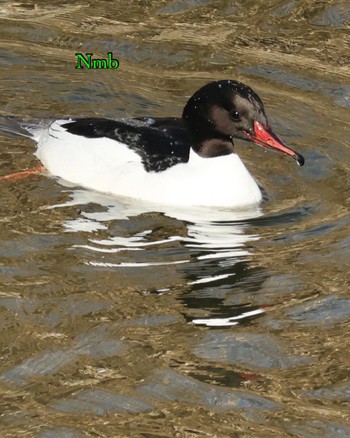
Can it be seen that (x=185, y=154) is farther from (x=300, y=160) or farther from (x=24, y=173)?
(x=24, y=173)

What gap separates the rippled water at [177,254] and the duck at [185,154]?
15cm

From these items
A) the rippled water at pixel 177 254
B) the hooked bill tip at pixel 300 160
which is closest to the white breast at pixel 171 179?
the rippled water at pixel 177 254

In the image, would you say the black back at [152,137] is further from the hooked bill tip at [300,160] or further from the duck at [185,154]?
the hooked bill tip at [300,160]

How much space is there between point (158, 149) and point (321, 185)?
1285 mm

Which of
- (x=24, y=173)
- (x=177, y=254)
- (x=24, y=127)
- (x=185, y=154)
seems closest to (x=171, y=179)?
(x=185, y=154)

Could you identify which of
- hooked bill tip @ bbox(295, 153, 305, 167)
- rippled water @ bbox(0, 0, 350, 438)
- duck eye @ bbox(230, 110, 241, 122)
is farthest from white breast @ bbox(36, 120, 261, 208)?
hooked bill tip @ bbox(295, 153, 305, 167)

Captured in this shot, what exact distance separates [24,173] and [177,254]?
188 cm

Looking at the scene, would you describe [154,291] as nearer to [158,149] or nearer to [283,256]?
[283,256]

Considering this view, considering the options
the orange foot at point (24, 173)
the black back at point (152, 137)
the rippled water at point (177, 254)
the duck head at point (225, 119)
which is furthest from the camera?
the orange foot at point (24, 173)

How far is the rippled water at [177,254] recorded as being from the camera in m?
6.62

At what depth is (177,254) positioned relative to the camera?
8484 mm

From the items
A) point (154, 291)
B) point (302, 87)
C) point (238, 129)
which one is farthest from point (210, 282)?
point (302, 87)

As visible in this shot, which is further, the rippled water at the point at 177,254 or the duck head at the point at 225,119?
the duck head at the point at 225,119

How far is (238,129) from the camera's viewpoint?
30.3 feet
